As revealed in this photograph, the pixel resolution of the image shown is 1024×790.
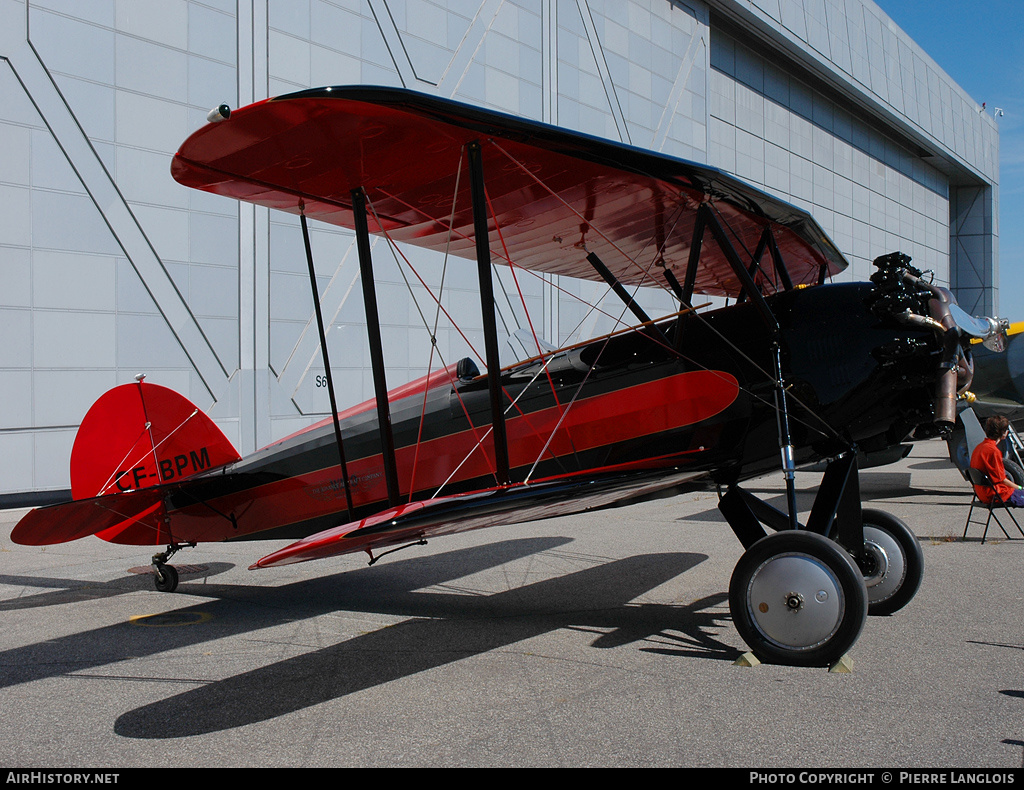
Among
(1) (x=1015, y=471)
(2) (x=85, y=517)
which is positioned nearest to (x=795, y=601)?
(2) (x=85, y=517)

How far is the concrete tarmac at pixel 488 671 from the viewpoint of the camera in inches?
121

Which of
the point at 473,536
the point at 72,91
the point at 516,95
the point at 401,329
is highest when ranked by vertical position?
the point at 516,95

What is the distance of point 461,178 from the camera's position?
198 inches

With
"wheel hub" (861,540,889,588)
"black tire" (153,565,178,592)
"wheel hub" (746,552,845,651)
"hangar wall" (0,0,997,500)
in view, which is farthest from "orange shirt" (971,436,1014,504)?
"black tire" (153,565,178,592)

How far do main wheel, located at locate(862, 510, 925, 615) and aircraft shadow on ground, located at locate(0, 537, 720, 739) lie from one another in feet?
3.08

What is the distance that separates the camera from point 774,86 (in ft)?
91.4

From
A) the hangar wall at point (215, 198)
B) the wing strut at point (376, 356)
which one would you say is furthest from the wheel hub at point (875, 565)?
the hangar wall at point (215, 198)

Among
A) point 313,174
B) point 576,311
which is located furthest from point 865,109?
point 313,174

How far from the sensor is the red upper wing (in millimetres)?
3953

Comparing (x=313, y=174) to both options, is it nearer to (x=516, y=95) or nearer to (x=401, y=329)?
(x=401, y=329)

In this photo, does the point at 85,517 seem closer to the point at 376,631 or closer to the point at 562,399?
the point at 376,631

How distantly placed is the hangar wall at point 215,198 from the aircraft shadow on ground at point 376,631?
406 cm

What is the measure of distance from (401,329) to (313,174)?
1064 cm

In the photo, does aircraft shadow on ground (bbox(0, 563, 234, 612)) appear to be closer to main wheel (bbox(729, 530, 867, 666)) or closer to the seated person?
main wheel (bbox(729, 530, 867, 666))
